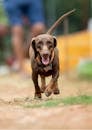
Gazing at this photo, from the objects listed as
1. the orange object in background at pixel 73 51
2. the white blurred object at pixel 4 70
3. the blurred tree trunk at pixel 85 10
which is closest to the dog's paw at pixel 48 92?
the orange object in background at pixel 73 51

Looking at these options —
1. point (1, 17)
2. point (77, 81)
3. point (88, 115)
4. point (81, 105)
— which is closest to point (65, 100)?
point (81, 105)

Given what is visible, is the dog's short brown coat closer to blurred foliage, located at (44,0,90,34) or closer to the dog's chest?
the dog's chest

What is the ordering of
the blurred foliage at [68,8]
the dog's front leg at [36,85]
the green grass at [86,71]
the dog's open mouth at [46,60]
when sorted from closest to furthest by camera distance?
the dog's open mouth at [46,60] → the dog's front leg at [36,85] → the green grass at [86,71] → the blurred foliage at [68,8]

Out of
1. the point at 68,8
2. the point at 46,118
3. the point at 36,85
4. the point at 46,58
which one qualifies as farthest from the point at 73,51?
the point at 46,118

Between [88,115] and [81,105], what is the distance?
0.60 meters

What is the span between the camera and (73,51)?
17.8 metres

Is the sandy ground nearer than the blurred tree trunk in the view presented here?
Yes

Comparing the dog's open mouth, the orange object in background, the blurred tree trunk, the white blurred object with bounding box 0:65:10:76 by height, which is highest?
the dog's open mouth

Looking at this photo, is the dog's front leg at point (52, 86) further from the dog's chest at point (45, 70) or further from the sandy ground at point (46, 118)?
the sandy ground at point (46, 118)

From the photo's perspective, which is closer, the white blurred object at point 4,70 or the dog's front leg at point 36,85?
the dog's front leg at point 36,85

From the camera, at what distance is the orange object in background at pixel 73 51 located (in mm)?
17469

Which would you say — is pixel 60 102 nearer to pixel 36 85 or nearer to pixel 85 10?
pixel 36 85

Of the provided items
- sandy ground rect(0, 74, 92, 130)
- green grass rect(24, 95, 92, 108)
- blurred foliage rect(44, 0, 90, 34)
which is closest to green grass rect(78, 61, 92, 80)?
blurred foliage rect(44, 0, 90, 34)

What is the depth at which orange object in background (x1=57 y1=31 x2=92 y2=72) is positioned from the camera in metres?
17.5
